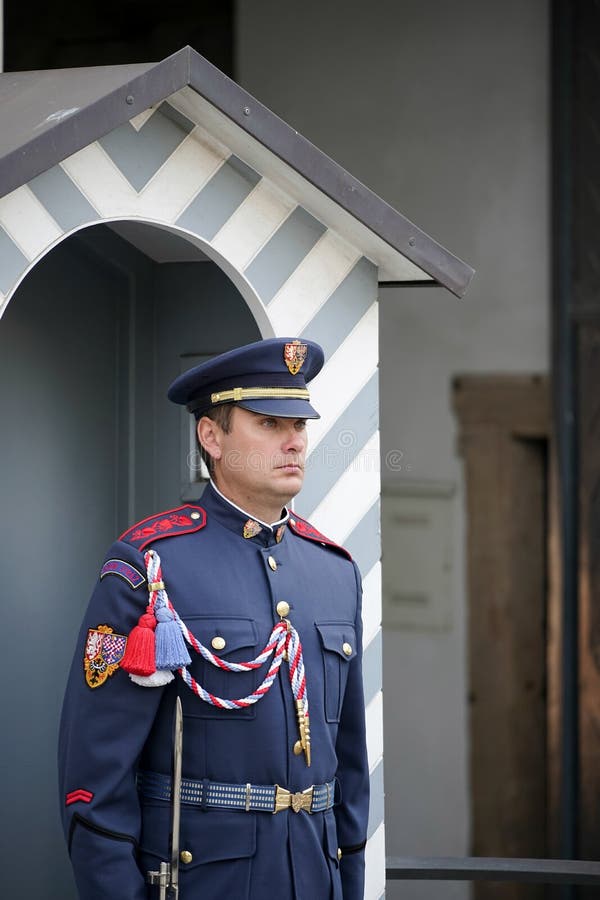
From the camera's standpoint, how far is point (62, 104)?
9.40 ft

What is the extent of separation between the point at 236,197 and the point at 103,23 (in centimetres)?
415

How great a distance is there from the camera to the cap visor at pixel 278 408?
2.84 metres

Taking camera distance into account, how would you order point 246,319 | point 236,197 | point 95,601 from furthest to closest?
point 246,319 < point 236,197 < point 95,601

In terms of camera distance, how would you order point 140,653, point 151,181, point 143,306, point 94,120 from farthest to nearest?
point 143,306
point 151,181
point 94,120
point 140,653

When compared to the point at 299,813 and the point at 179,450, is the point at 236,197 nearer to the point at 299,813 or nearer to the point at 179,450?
the point at 179,450

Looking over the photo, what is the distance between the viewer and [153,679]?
2660 millimetres

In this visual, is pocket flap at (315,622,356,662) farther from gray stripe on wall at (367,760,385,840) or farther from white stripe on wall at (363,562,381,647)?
gray stripe on wall at (367,760,385,840)

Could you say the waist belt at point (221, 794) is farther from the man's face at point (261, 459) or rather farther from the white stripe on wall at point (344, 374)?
the white stripe on wall at point (344, 374)

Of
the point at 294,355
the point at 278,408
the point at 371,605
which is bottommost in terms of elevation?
the point at 371,605

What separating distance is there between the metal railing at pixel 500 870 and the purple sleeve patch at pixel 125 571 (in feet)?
4.46

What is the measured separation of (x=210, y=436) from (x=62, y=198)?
0.54 m

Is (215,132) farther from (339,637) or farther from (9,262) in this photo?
(339,637)

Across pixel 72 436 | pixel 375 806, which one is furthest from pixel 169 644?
pixel 72 436

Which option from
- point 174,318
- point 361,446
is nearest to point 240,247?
point 361,446
